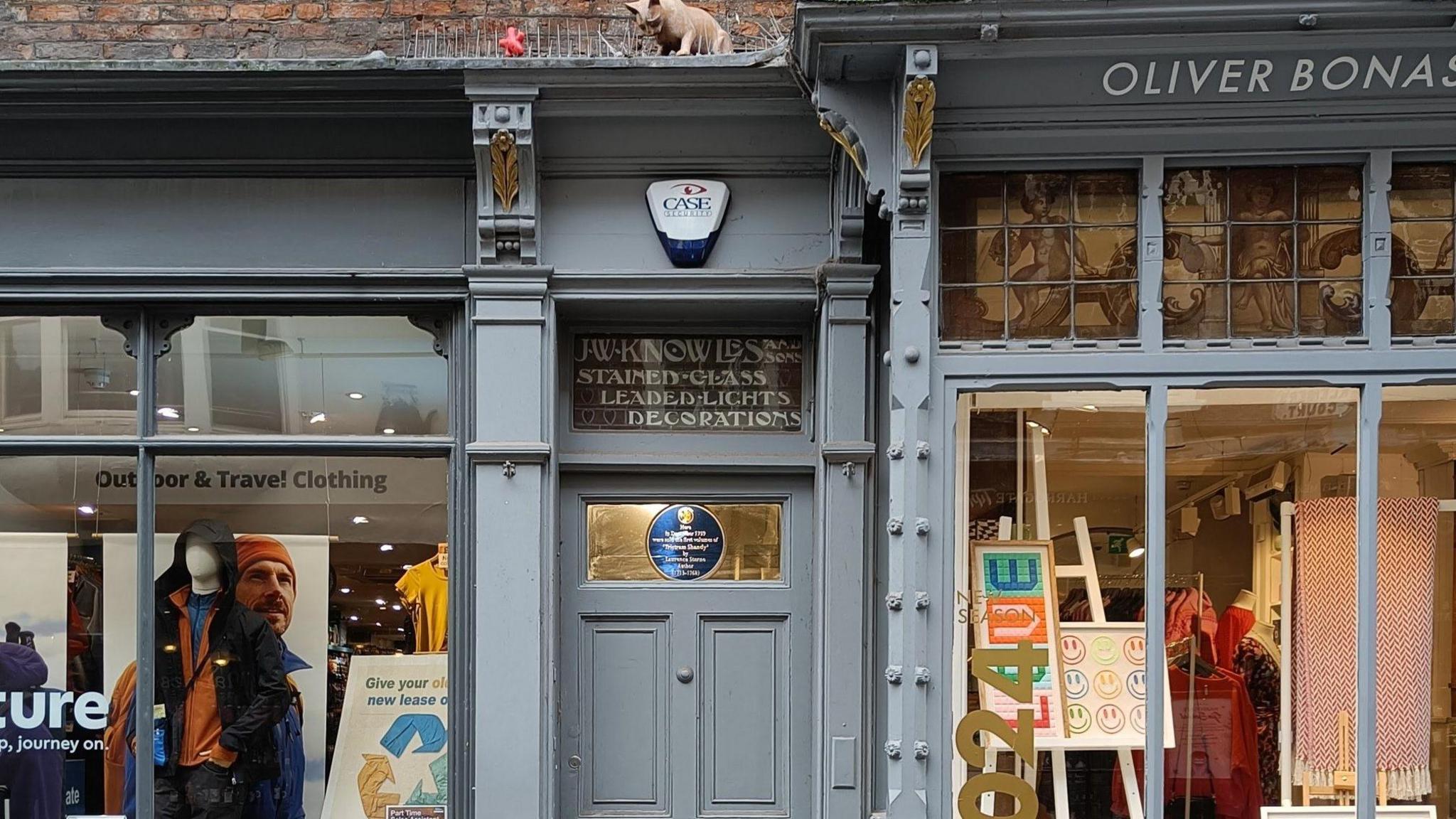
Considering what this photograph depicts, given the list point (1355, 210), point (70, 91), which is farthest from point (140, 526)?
point (1355, 210)

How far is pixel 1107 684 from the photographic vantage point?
553 cm

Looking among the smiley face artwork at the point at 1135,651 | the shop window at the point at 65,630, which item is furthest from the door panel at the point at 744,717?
the shop window at the point at 65,630

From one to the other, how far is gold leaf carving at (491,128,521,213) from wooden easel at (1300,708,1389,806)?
4.04m

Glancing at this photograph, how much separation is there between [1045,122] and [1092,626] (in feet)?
6.69

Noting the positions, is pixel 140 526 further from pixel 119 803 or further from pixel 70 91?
pixel 70 91

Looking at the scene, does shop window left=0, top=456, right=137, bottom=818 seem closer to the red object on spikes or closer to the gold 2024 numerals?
the red object on spikes

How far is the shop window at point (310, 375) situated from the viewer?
6230mm

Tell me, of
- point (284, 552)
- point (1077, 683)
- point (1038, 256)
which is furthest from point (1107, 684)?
point (284, 552)

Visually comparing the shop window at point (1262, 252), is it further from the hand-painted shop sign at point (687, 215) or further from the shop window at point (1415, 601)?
the hand-painted shop sign at point (687, 215)

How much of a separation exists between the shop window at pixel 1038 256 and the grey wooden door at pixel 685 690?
4.78ft

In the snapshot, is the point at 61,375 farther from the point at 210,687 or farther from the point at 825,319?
the point at 825,319

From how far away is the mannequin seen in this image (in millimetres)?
6109

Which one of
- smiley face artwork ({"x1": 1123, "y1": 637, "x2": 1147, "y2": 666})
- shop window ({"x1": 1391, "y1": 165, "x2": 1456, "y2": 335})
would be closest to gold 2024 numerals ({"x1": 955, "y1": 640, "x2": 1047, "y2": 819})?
smiley face artwork ({"x1": 1123, "y1": 637, "x2": 1147, "y2": 666})

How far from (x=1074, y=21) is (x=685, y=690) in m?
3.34
